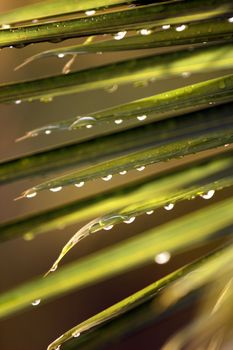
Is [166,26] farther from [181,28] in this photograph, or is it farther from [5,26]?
[5,26]

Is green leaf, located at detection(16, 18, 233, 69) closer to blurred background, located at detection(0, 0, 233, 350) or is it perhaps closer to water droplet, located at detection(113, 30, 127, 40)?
water droplet, located at detection(113, 30, 127, 40)

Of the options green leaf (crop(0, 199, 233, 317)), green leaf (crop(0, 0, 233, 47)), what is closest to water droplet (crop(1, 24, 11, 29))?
green leaf (crop(0, 0, 233, 47))

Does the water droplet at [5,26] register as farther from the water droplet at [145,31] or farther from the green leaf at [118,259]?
the green leaf at [118,259]

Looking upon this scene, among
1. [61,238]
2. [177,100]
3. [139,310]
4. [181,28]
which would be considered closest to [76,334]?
[139,310]

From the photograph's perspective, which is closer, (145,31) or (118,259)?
(118,259)

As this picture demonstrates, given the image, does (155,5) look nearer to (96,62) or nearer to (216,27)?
(216,27)
